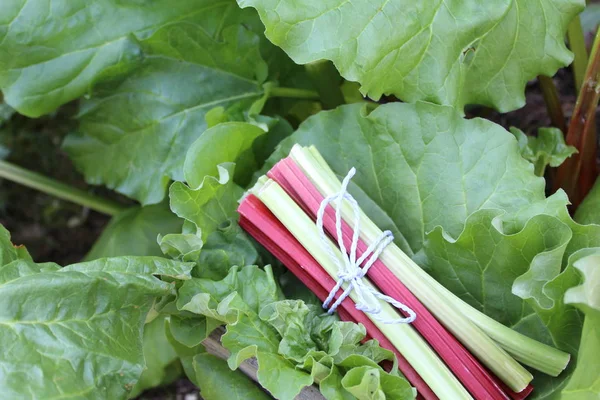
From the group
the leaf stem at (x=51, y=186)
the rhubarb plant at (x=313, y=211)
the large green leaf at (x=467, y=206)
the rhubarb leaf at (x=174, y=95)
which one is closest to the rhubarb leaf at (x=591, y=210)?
the rhubarb plant at (x=313, y=211)

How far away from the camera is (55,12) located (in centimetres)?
137

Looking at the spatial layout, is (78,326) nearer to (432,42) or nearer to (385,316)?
(385,316)

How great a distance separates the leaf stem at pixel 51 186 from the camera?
5.82 feet

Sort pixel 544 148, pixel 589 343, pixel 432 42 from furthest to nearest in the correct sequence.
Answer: pixel 544 148 → pixel 432 42 → pixel 589 343

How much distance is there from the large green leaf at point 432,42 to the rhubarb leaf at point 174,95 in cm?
35

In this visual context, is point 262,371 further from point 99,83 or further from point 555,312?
point 99,83

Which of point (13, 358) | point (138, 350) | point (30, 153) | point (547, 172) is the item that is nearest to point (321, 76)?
point (547, 172)

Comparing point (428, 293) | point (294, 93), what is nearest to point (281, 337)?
point (428, 293)

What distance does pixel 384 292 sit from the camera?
44.9 inches

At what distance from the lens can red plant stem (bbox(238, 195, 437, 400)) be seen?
1.13 meters

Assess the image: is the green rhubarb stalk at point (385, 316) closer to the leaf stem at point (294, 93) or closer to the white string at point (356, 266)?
the white string at point (356, 266)

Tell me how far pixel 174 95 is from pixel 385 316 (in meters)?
0.69

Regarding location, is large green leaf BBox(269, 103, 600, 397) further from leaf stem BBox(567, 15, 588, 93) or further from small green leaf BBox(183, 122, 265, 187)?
leaf stem BBox(567, 15, 588, 93)

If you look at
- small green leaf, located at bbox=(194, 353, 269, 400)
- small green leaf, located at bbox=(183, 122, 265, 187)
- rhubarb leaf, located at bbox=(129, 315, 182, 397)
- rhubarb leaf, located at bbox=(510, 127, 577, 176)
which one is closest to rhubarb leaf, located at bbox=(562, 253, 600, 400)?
rhubarb leaf, located at bbox=(510, 127, 577, 176)
